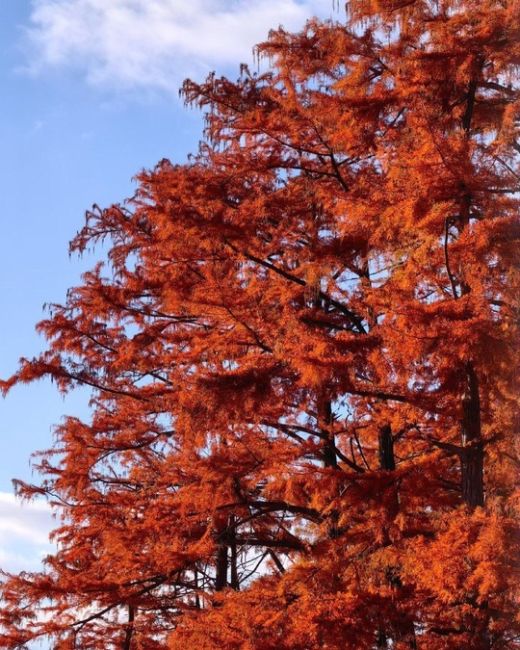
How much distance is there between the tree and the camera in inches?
316

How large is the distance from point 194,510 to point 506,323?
422 cm

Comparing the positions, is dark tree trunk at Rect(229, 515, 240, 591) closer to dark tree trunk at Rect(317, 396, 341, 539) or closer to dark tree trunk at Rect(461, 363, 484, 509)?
dark tree trunk at Rect(317, 396, 341, 539)

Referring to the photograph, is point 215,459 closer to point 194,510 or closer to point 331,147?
point 194,510

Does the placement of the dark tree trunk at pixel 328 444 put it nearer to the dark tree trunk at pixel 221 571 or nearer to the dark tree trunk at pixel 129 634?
the dark tree trunk at pixel 221 571

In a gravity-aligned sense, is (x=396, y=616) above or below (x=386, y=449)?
below

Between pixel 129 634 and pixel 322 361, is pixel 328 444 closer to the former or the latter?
pixel 322 361

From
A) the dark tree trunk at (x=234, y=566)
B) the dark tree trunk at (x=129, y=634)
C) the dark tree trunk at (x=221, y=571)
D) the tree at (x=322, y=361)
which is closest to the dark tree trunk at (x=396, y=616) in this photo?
the tree at (x=322, y=361)

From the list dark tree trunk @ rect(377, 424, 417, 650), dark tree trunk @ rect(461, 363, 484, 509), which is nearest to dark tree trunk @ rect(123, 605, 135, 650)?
dark tree trunk @ rect(377, 424, 417, 650)

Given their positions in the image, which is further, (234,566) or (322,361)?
(234,566)

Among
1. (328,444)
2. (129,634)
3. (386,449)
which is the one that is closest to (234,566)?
(129,634)

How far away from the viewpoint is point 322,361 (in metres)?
7.71

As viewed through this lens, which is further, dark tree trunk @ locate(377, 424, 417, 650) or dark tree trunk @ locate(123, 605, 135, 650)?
dark tree trunk @ locate(123, 605, 135, 650)

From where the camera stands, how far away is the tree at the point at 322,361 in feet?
26.3

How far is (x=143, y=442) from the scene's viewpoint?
12.5 metres
